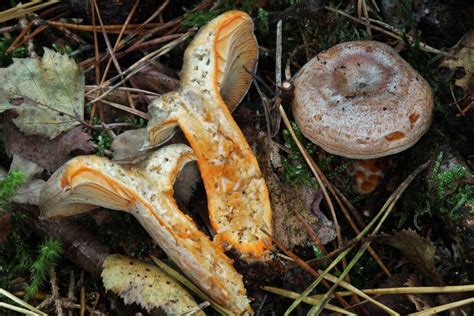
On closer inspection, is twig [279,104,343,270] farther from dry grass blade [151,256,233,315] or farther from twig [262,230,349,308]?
dry grass blade [151,256,233,315]

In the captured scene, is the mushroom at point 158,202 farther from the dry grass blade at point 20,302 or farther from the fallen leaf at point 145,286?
the dry grass blade at point 20,302

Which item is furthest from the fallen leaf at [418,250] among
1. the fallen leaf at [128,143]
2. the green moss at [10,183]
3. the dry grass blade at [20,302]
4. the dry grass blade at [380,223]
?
the green moss at [10,183]

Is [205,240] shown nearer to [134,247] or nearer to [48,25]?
[134,247]

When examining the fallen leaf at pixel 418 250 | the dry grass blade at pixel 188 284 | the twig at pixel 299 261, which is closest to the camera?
the fallen leaf at pixel 418 250

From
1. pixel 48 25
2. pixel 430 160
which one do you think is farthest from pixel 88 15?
pixel 430 160

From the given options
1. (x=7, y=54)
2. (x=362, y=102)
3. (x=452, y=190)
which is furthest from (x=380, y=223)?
(x=7, y=54)

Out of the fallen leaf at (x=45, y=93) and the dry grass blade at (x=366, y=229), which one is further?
the fallen leaf at (x=45, y=93)

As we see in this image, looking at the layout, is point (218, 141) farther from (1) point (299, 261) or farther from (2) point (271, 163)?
(1) point (299, 261)
